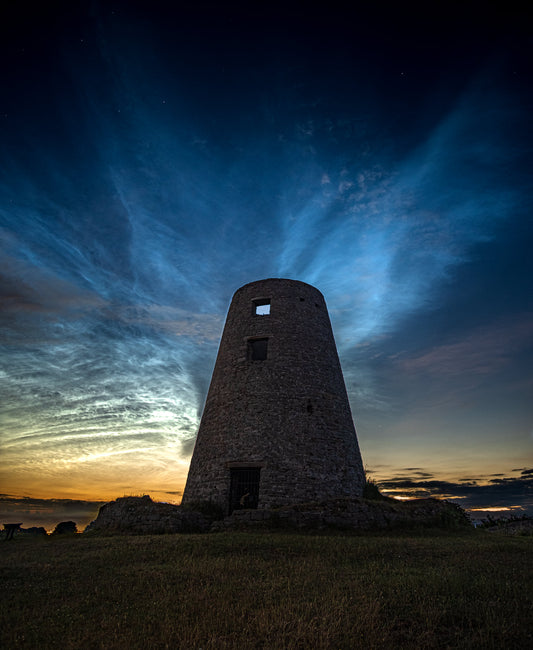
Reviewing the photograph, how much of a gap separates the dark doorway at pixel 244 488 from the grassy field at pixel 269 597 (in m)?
5.73

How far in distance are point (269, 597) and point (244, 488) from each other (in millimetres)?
10515

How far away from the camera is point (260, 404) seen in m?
17.8

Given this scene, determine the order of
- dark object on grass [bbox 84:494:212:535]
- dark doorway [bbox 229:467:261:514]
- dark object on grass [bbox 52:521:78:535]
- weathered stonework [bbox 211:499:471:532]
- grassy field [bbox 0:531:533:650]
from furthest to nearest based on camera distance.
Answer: dark object on grass [bbox 52:521:78:535], dark doorway [bbox 229:467:261:514], dark object on grass [bbox 84:494:212:535], weathered stonework [bbox 211:499:471:532], grassy field [bbox 0:531:533:650]

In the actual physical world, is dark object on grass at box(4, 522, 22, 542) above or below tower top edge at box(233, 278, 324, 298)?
below

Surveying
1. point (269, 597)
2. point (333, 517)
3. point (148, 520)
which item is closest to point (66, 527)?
point (148, 520)

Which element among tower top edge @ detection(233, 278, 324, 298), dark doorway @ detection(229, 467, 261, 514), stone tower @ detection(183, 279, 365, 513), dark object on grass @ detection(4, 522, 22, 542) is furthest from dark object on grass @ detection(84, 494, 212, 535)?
tower top edge @ detection(233, 278, 324, 298)

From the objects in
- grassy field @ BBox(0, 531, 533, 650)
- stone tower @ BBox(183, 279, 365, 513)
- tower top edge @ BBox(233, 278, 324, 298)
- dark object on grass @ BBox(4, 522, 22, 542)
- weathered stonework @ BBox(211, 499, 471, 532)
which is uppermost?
tower top edge @ BBox(233, 278, 324, 298)

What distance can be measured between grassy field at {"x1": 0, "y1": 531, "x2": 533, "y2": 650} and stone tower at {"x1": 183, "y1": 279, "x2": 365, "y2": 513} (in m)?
5.66

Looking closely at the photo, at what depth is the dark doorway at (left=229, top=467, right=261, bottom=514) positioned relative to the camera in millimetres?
16344

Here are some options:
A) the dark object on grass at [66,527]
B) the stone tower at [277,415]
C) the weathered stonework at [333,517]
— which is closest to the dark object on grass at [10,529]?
the dark object on grass at [66,527]

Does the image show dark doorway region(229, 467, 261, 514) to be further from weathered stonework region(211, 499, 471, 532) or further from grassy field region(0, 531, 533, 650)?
grassy field region(0, 531, 533, 650)

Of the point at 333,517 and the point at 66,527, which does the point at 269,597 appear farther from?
the point at 66,527

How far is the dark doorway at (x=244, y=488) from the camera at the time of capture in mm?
16344

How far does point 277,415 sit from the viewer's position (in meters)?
17.5
